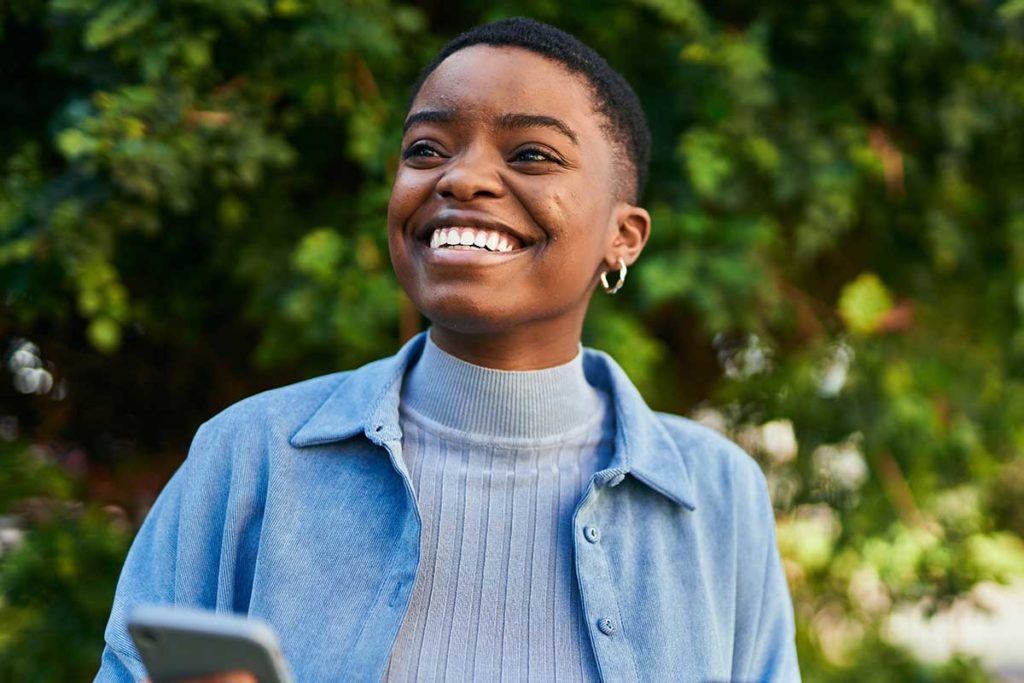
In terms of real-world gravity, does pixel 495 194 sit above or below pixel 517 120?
below

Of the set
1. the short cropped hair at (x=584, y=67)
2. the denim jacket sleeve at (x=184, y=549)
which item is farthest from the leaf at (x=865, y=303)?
the denim jacket sleeve at (x=184, y=549)

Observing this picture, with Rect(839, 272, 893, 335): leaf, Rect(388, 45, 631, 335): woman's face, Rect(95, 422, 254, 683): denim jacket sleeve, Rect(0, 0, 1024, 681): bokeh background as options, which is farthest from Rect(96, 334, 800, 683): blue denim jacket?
Rect(839, 272, 893, 335): leaf

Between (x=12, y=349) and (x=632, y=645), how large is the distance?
2323mm

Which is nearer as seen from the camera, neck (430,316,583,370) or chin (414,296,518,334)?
chin (414,296,518,334)

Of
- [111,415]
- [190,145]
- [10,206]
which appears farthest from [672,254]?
[111,415]

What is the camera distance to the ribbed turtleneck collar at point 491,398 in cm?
182

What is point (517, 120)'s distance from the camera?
67.1 inches

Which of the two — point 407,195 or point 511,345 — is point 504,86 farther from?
point 511,345

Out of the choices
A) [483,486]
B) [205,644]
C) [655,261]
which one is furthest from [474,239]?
[655,261]

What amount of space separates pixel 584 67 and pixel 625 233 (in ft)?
0.98

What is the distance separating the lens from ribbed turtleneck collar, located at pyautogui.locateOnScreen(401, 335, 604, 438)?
1820 millimetres

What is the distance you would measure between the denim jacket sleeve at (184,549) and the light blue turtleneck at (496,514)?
0.29 m

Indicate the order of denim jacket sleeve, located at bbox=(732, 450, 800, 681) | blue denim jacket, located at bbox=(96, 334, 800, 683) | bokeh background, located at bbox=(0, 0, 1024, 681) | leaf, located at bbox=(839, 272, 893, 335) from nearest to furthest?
blue denim jacket, located at bbox=(96, 334, 800, 683) → denim jacket sleeve, located at bbox=(732, 450, 800, 681) → bokeh background, located at bbox=(0, 0, 1024, 681) → leaf, located at bbox=(839, 272, 893, 335)

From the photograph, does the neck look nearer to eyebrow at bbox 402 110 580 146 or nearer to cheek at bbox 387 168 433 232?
cheek at bbox 387 168 433 232
